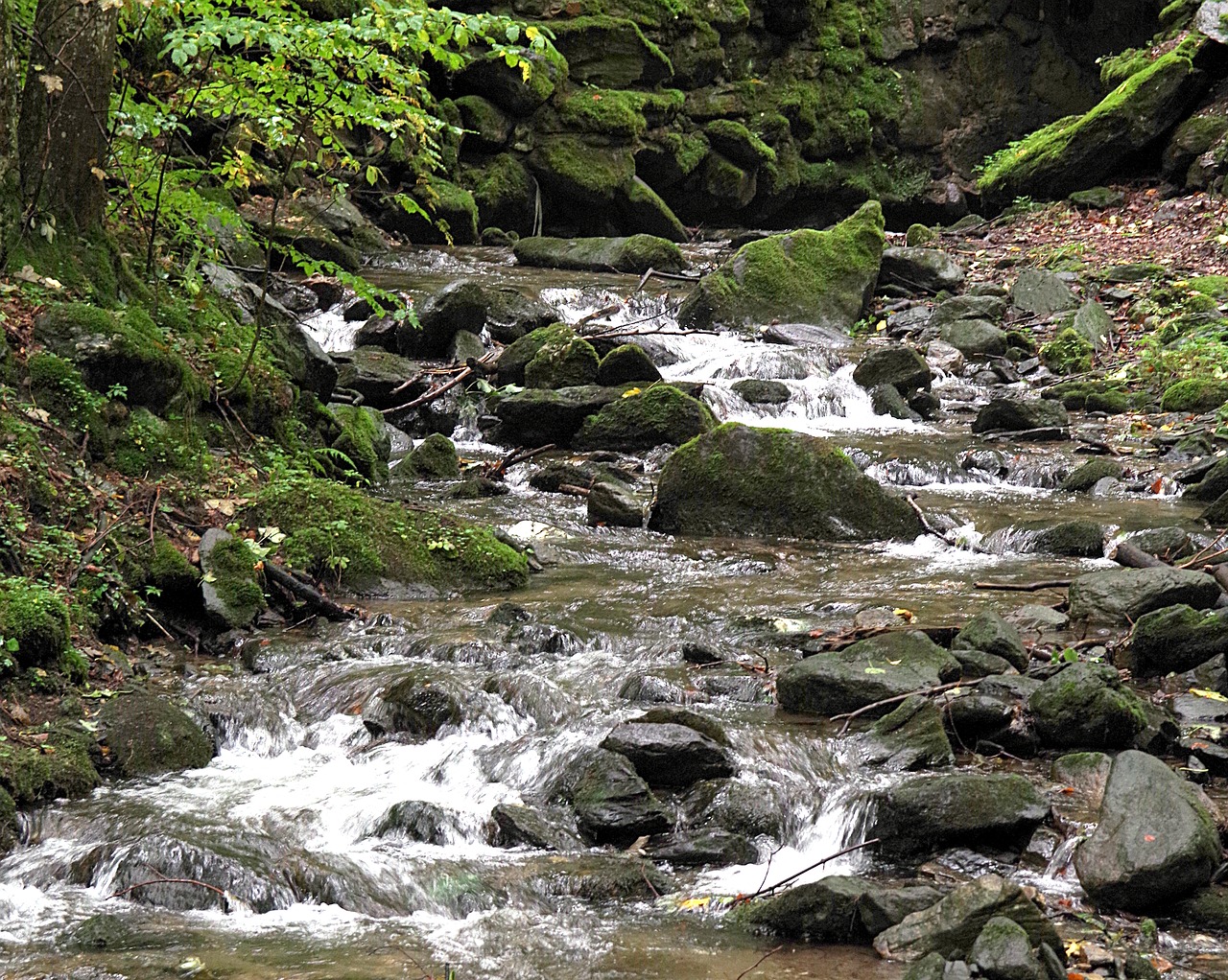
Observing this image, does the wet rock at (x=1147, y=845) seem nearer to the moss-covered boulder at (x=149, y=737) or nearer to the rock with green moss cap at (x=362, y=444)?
the moss-covered boulder at (x=149, y=737)

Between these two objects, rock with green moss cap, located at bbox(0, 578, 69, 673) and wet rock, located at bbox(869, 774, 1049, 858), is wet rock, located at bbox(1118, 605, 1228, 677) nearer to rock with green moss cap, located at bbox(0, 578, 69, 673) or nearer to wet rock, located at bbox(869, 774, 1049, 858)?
wet rock, located at bbox(869, 774, 1049, 858)

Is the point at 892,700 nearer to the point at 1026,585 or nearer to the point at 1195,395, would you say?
the point at 1026,585

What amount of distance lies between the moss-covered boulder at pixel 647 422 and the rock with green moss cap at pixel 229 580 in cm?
503

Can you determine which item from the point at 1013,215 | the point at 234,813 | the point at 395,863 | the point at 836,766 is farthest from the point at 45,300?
the point at 1013,215

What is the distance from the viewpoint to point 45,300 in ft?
24.5

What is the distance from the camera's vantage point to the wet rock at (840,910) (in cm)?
382

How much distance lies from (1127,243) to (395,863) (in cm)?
1806

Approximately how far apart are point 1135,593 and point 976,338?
9405mm

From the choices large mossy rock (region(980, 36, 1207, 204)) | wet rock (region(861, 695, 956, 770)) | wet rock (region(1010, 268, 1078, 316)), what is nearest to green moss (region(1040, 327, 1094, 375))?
wet rock (region(1010, 268, 1078, 316))

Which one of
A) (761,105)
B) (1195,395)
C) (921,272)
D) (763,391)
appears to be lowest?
(763,391)

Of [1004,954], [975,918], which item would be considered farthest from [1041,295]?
[1004,954]

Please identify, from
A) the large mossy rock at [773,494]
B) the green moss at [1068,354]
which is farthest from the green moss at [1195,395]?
the large mossy rock at [773,494]

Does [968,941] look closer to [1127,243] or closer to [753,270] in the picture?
[753,270]

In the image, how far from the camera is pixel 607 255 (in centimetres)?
1883
